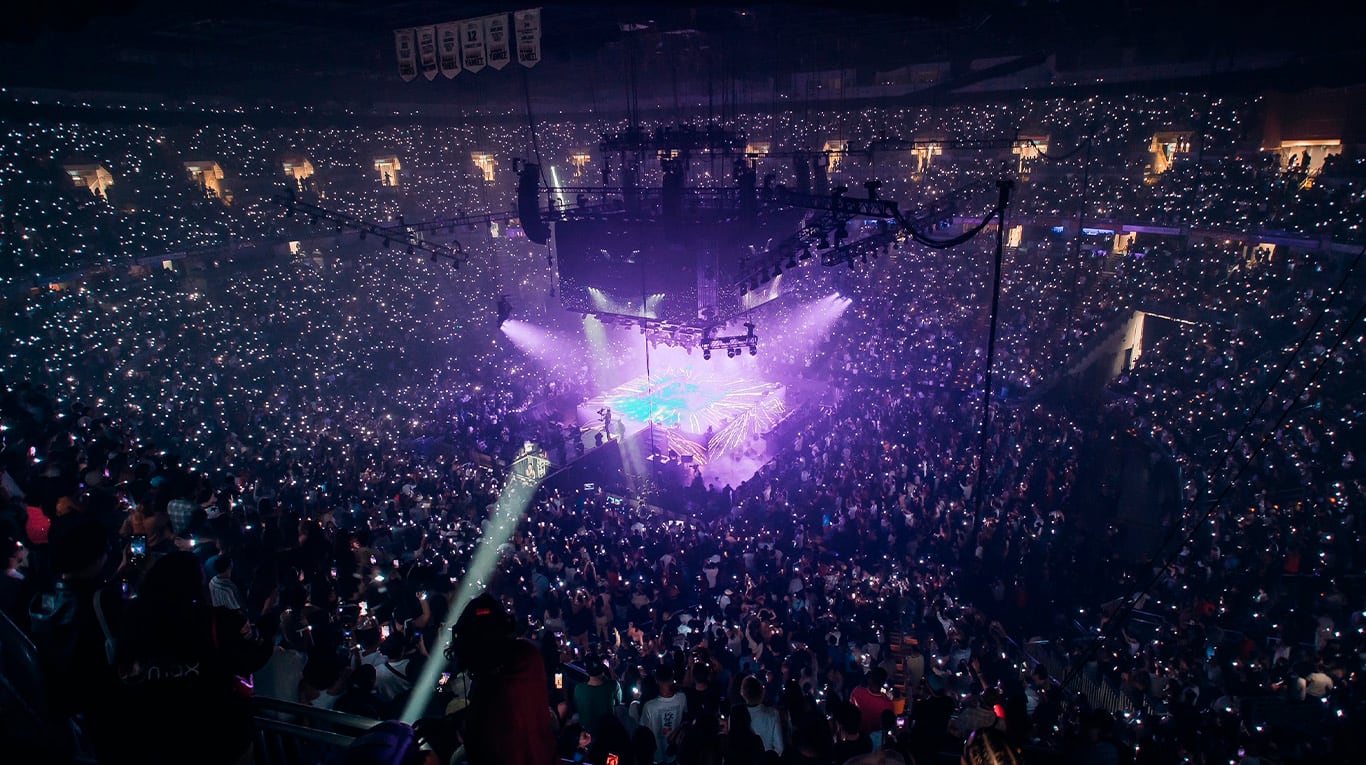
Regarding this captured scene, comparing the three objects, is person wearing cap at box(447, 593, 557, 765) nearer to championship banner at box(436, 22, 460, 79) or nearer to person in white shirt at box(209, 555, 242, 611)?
person in white shirt at box(209, 555, 242, 611)

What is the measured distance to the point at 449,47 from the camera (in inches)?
322

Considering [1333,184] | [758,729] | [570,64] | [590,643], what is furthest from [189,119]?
[1333,184]

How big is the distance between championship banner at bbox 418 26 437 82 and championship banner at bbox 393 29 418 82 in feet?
0.43

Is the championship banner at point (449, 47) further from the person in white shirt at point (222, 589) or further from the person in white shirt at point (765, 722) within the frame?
the person in white shirt at point (765, 722)

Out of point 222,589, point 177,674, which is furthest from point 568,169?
point 177,674

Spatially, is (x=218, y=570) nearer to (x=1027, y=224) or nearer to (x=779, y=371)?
(x=779, y=371)

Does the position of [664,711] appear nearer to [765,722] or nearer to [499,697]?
[765,722]

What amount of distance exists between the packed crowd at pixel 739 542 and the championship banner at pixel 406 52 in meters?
5.73

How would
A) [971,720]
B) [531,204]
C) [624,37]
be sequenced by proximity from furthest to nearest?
[531,204], [624,37], [971,720]

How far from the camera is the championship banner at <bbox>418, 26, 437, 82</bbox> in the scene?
833 cm

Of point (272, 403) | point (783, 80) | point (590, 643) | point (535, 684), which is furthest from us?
point (783, 80)

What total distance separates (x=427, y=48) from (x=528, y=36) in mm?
1707

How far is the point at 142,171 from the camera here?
15461 mm

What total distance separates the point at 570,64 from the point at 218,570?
15.9 meters
